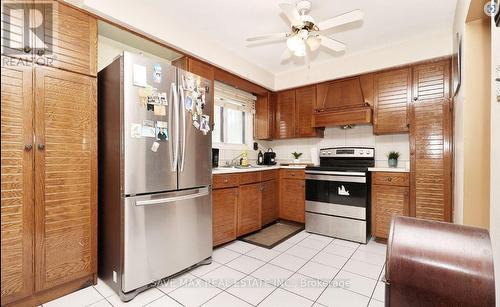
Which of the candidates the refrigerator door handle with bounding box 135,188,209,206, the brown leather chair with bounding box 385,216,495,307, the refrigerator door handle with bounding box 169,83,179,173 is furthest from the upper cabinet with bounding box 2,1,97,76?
the brown leather chair with bounding box 385,216,495,307

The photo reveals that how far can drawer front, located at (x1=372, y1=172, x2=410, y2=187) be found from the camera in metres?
2.85

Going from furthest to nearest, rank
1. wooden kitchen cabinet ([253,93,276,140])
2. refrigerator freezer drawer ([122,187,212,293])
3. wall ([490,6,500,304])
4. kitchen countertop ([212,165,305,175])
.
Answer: wooden kitchen cabinet ([253,93,276,140]) < kitchen countertop ([212,165,305,175]) < refrigerator freezer drawer ([122,187,212,293]) < wall ([490,6,500,304])

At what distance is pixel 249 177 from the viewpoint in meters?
3.18

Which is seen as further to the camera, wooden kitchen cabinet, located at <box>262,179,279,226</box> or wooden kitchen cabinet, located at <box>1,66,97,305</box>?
wooden kitchen cabinet, located at <box>262,179,279,226</box>

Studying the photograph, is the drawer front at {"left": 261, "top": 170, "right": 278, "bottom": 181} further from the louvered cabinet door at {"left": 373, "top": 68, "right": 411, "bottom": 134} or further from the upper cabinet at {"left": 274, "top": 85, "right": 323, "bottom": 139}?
the louvered cabinet door at {"left": 373, "top": 68, "right": 411, "bottom": 134}

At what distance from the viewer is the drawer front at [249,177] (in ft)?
10.1

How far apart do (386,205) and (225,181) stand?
1953 millimetres

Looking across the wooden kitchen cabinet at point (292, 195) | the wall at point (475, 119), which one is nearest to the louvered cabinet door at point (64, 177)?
the wooden kitchen cabinet at point (292, 195)

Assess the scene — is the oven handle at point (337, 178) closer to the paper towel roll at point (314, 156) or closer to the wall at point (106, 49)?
the paper towel roll at point (314, 156)

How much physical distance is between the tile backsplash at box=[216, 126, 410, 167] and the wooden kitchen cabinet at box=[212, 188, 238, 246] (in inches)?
31.8

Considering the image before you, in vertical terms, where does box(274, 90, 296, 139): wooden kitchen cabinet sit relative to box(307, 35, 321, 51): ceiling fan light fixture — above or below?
below

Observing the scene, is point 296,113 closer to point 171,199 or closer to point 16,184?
point 171,199

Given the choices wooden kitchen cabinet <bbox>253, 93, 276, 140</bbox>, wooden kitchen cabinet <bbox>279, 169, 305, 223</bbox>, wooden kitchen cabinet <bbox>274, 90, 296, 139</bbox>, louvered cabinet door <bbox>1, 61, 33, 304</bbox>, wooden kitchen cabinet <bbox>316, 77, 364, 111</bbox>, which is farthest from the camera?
wooden kitchen cabinet <bbox>253, 93, 276, 140</bbox>

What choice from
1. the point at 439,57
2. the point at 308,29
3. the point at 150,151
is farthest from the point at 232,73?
the point at 439,57
